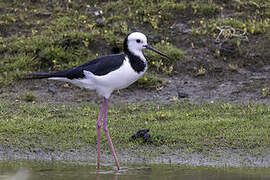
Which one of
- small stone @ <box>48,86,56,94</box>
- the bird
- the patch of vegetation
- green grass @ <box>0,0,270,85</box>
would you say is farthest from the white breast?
green grass @ <box>0,0,270,85</box>

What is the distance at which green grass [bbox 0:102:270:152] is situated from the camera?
25.3 ft

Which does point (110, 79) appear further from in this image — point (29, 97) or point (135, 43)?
point (29, 97)

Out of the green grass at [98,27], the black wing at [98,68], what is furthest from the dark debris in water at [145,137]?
the green grass at [98,27]

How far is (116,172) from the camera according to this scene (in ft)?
21.9

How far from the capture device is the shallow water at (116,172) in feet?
20.5

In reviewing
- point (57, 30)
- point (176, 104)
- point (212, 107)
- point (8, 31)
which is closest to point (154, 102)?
point (176, 104)

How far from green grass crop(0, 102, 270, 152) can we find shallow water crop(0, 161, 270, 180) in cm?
74

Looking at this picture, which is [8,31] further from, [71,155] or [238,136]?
[238,136]

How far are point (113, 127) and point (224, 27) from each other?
4.13 m

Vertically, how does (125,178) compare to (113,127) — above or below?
below

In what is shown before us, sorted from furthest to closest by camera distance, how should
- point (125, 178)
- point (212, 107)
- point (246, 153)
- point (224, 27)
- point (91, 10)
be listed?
point (91, 10) < point (224, 27) < point (212, 107) < point (246, 153) < point (125, 178)

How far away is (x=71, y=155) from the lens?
24.5ft

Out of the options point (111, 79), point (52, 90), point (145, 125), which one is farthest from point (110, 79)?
point (52, 90)

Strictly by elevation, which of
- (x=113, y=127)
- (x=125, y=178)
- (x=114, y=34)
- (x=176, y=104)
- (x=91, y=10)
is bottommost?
(x=125, y=178)
